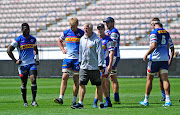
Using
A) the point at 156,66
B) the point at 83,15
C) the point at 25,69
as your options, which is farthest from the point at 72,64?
the point at 83,15

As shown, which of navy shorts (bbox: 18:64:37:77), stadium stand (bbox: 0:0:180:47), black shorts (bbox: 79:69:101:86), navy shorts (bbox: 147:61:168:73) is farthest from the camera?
stadium stand (bbox: 0:0:180:47)

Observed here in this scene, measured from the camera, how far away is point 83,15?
97.5ft

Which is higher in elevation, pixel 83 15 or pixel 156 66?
pixel 83 15

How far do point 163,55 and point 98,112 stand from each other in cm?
249

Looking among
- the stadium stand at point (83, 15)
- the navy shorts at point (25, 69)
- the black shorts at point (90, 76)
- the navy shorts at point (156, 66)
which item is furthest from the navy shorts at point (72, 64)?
the stadium stand at point (83, 15)

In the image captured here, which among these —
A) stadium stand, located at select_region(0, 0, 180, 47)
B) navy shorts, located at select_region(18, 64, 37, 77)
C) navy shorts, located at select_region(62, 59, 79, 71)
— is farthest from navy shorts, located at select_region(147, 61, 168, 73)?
stadium stand, located at select_region(0, 0, 180, 47)

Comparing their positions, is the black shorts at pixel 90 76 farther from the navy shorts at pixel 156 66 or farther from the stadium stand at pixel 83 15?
the stadium stand at pixel 83 15

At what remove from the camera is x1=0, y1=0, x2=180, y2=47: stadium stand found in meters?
27.0

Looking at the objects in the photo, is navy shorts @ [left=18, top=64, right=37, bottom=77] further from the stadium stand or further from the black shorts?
the stadium stand

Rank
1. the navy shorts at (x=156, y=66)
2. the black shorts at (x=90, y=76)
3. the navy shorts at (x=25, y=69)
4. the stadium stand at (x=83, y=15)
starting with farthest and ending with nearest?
the stadium stand at (x=83, y=15) < the navy shorts at (x=25, y=69) < the navy shorts at (x=156, y=66) < the black shorts at (x=90, y=76)

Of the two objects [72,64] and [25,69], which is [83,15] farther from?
[25,69]

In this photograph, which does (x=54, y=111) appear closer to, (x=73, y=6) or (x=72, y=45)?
(x=72, y=45)

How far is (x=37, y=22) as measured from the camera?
30.2 m

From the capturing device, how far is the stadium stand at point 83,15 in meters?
27.0
